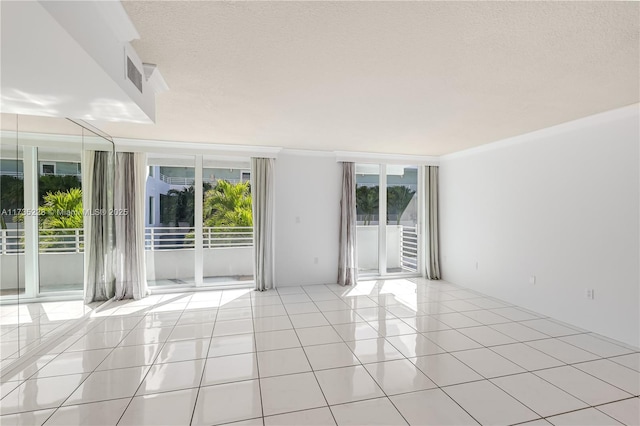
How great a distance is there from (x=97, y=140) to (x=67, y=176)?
0.79m

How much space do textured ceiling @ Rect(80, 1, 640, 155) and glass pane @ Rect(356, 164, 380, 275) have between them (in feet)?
7.63

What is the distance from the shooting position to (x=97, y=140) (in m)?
4.60

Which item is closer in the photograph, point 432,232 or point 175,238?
point 175,238

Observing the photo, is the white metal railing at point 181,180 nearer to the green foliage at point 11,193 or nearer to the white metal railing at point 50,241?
the white metal railing at point 50,241

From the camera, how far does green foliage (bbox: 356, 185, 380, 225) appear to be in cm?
619

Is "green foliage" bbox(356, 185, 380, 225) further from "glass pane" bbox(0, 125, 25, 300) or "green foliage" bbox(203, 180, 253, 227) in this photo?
"glass pane" bbox(0, 125, 25, 300)

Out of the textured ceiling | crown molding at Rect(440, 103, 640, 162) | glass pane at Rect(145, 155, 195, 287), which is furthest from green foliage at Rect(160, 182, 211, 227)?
crown molding at Rect(440, 103, 640, 162)

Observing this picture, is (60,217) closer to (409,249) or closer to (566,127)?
(409,249)

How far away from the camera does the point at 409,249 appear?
670cm

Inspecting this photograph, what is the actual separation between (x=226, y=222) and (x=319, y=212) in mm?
1709

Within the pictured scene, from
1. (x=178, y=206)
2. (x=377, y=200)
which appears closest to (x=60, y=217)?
(x=178, y=206)

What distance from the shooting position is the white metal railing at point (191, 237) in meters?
5.32

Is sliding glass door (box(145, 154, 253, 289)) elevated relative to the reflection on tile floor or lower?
elevated

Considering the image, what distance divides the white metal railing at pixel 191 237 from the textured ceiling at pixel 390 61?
2.15 metres
